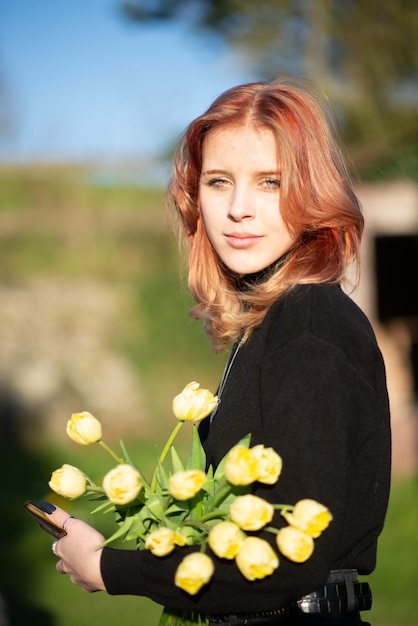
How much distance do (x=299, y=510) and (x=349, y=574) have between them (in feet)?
0.97

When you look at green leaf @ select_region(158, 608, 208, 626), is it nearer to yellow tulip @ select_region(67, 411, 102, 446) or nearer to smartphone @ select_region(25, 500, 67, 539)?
smartphone @ select_region(25, 500, 67, 539)

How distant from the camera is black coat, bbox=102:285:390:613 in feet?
5.53

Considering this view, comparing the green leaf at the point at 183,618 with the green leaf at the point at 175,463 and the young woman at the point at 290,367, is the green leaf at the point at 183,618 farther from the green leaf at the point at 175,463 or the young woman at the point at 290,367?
the green leaf at the point at 175,463

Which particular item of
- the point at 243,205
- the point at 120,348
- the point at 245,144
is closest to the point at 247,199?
the point at 243,205

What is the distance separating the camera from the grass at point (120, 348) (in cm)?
638

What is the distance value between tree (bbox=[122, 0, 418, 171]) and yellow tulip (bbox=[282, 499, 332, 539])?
882 cm

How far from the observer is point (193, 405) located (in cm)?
196

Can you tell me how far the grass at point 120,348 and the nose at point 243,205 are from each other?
14.1 ft

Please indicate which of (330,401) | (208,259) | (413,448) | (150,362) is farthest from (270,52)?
(330,401)

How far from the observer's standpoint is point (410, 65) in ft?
34.0

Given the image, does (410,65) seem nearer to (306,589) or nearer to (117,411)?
(117,411)

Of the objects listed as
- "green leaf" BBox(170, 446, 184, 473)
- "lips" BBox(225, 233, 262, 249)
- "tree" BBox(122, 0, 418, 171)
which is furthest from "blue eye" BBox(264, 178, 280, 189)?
"tree" BBox(122, 0, 418, 171)

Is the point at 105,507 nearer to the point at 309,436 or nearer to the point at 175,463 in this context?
the point at 175,463

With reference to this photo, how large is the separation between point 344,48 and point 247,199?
32.5ft
